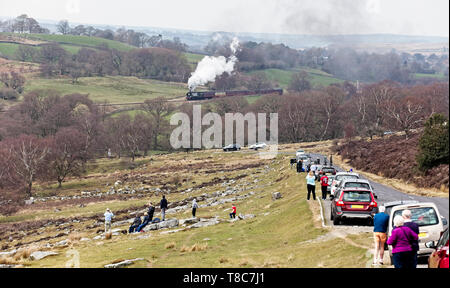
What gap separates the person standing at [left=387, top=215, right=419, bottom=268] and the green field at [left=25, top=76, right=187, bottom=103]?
138m

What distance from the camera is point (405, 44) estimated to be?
7362cm

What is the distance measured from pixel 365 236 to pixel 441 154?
7.23 metres

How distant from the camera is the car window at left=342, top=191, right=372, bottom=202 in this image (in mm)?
25406

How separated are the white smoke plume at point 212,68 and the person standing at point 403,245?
13621cm

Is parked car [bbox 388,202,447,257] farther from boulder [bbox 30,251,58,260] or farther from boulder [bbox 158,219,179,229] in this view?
boulder [bbox 158,219,179,229]

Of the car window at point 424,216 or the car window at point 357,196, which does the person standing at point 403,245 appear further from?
the car window at point 357,196

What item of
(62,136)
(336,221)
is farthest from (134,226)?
(62,136)

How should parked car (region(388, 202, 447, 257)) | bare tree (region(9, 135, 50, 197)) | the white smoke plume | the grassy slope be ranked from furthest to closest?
the white smoke plume, bare tree (region(9, 135, 50, 197)), the grassy slope, parked car (region(388, 202, 447, 257))

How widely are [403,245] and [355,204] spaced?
36.5ft

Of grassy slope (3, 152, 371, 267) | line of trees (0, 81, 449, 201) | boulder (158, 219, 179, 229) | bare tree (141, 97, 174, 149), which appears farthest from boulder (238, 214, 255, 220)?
bare tree (141, 97, 174, 149)

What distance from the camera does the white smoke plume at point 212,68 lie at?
153750 millimetres

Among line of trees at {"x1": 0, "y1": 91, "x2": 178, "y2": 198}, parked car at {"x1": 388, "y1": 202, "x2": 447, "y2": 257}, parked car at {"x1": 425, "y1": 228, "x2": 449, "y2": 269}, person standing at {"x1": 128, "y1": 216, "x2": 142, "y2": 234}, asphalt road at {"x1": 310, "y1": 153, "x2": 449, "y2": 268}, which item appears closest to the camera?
parked car at {"x1": 425, "y1": 228, "x2": 449, "y2": 269}

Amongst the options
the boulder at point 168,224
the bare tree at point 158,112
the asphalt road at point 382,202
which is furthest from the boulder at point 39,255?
the bare tree at point 158,112

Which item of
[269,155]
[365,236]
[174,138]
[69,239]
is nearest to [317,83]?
[174,138]
